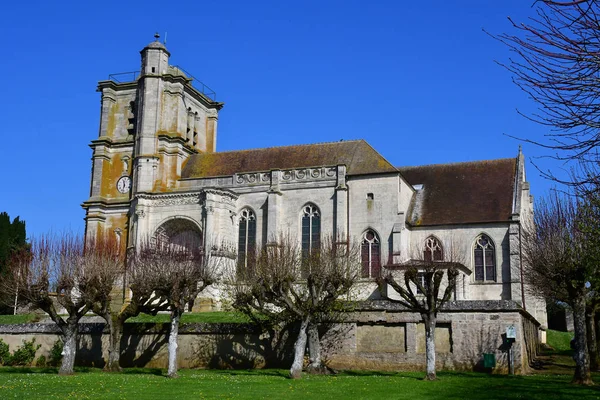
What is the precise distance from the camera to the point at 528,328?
28203 mm

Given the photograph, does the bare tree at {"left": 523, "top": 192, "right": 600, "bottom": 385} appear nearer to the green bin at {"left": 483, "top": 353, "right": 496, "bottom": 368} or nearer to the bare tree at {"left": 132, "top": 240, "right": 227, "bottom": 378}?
the green bin at {"left": 483, "top": 353, "right": 496, "bottom": 368}

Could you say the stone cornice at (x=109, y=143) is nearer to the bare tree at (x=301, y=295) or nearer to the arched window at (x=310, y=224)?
the arched window at (x=310, y=224)

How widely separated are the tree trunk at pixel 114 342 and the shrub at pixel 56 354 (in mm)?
2915

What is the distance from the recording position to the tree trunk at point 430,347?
2086 centimetres

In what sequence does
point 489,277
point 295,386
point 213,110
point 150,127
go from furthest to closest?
1. point 213,110
2. point 150,127
3. point 489,277
4. point 295,386

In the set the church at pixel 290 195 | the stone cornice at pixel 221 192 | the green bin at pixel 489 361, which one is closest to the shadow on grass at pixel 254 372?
the green bin at pixel 489 361

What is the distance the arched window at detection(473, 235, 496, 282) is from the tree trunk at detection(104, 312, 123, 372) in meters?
22.5

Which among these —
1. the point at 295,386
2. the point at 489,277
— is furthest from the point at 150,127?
the point at 295,386

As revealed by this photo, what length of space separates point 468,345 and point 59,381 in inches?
515

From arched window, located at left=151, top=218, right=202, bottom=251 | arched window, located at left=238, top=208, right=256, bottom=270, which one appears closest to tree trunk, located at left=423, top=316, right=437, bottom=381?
arched window, located at left=238, top=208, right=256, bottom=270

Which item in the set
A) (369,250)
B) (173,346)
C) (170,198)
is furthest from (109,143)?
(173,346)

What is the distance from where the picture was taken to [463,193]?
4428cm

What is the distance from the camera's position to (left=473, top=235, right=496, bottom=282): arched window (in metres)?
41.2

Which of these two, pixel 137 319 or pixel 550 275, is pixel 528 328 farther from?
pixel 137 319
